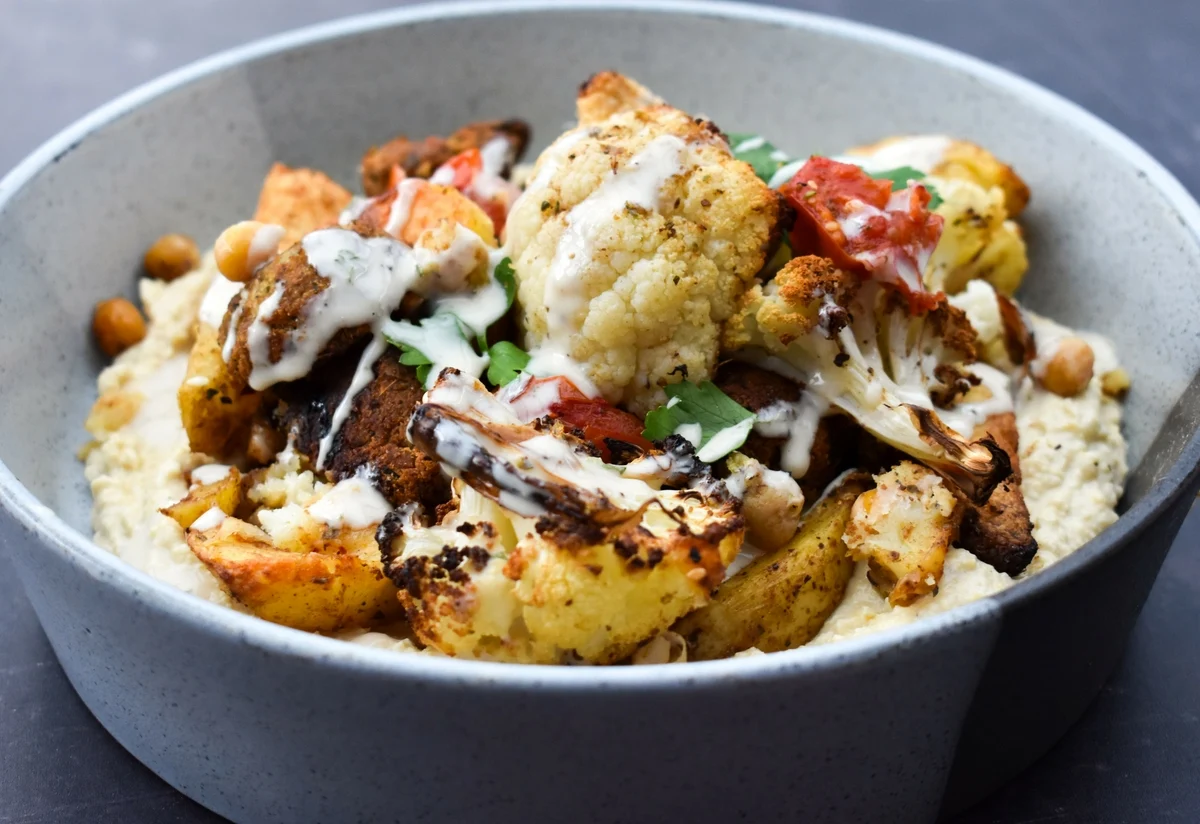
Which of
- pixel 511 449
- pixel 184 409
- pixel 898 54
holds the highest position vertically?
pixel 898 54

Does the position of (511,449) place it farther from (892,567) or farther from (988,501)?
(988,501)

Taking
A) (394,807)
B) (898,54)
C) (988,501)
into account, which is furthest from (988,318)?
(394,807)

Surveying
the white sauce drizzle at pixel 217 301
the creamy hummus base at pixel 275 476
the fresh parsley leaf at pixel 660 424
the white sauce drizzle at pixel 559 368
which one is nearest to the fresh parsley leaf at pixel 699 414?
the fresh parsley leaf at pixel 660 424

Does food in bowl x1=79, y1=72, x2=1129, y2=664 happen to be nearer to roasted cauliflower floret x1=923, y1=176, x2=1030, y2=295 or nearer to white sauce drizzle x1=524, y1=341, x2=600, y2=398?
white sauce drizzle x1=524, y1=341, x2=600, y2=398

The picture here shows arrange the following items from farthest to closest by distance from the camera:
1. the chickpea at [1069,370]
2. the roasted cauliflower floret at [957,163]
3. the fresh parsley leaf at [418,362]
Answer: the roasted cauliflower floret at [957,163] → the chickpea at [1069,370] → the fresh parsley leaf at [418,362]

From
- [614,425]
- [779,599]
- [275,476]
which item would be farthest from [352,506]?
[779,599]

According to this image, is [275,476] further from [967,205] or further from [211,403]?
[967,205]

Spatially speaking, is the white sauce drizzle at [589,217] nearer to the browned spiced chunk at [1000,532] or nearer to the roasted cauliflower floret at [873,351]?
the roasted cauliflower floret at [873,351]
